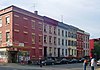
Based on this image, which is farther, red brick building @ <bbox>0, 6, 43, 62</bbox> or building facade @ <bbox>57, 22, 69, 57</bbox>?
building facade @ <bbox>57, 22, 69, 57</bbox>

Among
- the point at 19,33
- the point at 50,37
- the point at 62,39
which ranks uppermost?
the point at 19,33

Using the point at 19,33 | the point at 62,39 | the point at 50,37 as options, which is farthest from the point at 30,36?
the point at 62,39

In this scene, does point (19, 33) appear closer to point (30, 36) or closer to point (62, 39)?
point (30, 36)

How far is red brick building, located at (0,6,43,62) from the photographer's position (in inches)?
1884

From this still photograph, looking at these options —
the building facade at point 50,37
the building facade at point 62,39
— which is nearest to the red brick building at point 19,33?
the building facade at point 50,37

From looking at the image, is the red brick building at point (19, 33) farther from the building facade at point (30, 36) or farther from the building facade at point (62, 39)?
the building facade at point (62, 39)

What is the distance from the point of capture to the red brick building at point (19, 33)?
47847 millimetres

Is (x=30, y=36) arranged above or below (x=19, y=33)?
below

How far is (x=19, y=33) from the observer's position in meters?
49.7

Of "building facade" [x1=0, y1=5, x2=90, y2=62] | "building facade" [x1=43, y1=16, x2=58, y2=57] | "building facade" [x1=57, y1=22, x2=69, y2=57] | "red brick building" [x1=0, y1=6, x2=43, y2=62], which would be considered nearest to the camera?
"red brick building" [x1=0, y1=6, x2=43, y2=62]

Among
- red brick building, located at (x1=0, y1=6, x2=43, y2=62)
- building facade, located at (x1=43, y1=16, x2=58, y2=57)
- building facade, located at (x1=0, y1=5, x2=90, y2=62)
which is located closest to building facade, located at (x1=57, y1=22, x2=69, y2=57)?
building facade, located at (x1=0, y1=5, x2=90, y2=62)

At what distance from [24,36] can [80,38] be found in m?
35.5

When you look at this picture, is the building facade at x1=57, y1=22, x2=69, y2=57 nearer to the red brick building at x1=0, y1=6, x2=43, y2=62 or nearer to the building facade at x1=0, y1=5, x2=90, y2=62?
the building facade at x1=0, y1=5, x2=90, y2=62

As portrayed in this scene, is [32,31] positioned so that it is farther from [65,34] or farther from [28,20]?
[65,34]
